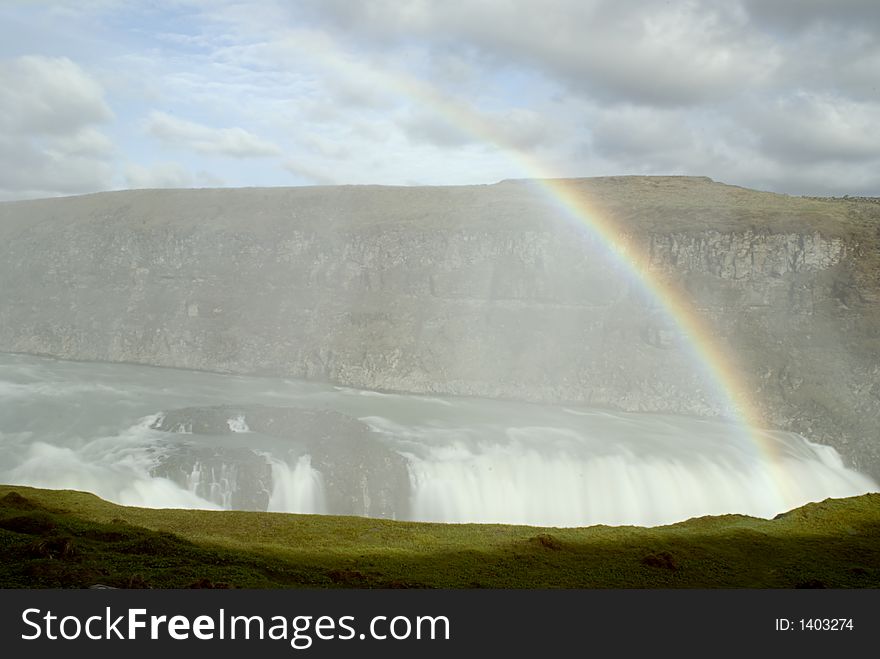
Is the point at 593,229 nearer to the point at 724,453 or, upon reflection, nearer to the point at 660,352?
the point at 660,352

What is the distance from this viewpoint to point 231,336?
86.4m

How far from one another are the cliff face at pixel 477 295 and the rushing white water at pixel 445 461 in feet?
30.6

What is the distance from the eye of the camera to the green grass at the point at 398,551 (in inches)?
748

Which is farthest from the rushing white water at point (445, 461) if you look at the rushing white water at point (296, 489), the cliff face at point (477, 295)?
the cliff face at point (477, 295)

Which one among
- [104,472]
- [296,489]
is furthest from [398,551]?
[104,472]

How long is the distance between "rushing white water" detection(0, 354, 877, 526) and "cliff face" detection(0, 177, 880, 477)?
9337 millimetres

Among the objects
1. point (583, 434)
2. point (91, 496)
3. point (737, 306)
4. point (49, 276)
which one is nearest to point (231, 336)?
point (49, 276)

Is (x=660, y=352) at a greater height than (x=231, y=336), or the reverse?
(x=231, y=336)

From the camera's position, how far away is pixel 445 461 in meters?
48.2

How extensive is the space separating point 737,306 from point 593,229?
22439 mm

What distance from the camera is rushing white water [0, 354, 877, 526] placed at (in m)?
42.0

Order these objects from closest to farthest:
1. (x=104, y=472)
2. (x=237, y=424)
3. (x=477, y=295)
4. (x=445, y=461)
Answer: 1. (x=104, y=472)
2. (x=445, y=461)
3. (x=237, y=424)
4. (x=477, y=295)

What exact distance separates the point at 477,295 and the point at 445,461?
4238cm

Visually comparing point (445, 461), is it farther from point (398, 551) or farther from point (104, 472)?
point (398, 551)
